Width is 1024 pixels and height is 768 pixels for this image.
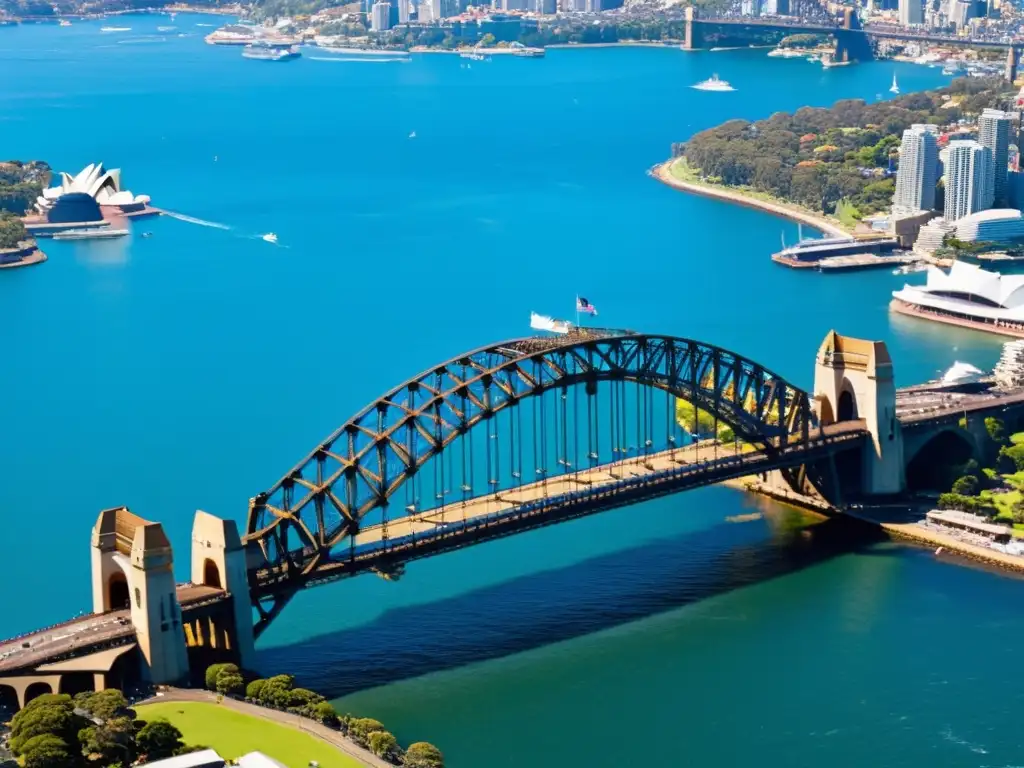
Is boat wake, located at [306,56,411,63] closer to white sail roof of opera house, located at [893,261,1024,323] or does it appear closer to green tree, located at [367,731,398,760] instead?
white sail roof of opera house, located at [893,261,1024,323]

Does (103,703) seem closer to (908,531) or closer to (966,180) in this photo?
(908,531)

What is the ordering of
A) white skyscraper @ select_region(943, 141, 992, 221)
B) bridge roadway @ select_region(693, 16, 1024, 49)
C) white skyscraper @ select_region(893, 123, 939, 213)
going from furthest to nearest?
bridge roadway @ select_region(693, 16, 1024, 49) < white skyscraper @ select_region(893, 123, 939, 213) < white skyscraper @ select_region(943, 141, 992, 221)

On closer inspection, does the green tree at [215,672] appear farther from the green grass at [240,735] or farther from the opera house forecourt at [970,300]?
the opera house forecourt at [970,300]

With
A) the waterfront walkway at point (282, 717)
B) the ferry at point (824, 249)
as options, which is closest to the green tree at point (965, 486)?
the waterfront walkway at point (282, 717)

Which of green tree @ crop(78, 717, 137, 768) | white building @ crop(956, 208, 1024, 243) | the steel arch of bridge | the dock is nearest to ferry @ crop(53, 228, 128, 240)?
the dock

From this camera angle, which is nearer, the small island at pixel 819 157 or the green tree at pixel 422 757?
the green tree at pixel 422 757

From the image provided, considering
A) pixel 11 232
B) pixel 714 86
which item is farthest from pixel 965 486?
pixel 714 86
